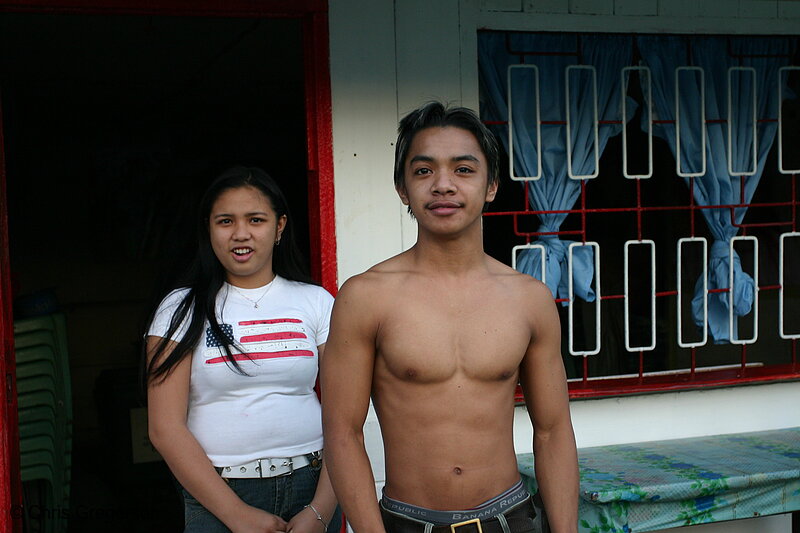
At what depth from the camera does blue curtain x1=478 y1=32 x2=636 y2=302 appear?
4.15 meters

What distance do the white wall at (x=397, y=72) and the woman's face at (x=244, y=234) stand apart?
3.29 feet

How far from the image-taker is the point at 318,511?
2740 mm

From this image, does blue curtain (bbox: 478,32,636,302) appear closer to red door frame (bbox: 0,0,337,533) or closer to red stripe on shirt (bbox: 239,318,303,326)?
red door frame (bbox: 0,0,337,533)

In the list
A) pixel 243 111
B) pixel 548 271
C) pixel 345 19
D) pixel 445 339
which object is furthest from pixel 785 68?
pixel 243 111

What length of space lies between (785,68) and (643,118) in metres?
0.80

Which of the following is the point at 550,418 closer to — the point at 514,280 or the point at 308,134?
the point at 514,280

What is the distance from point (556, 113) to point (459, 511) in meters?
2.40

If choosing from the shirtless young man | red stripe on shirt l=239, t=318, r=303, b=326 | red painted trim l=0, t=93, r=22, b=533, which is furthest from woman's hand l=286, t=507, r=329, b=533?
red painted trim l=0, t=93, r=22, b=533

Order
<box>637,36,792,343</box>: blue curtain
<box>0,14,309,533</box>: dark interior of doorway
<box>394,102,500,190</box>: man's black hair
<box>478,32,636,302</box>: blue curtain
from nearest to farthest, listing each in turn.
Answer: <box>394,102,500,190</box>: man's black hair
<box>478,32,636,302</box>: blue curtain
<box>637,36,792,343</box>: blue curtain
<box>0,14,309,533</box>: dark interior of doorway

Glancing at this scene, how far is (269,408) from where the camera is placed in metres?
2.73

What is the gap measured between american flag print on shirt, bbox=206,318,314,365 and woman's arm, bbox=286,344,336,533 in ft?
1.27

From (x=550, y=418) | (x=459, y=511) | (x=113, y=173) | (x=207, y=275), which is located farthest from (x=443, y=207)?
(x=113, y=173)

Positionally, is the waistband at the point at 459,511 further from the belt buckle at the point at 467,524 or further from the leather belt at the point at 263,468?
the leather belt at the point at 263,468

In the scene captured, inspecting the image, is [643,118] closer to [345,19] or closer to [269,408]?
[345,19]
